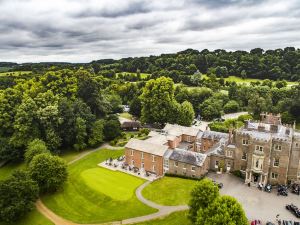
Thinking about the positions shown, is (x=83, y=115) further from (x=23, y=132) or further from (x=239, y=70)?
(x=239, y=70)

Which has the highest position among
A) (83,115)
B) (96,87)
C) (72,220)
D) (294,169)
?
(96,87)

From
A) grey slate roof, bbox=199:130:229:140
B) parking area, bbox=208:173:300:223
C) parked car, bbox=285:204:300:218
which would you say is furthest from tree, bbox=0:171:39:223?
parked car, bbox=285:204:300:218

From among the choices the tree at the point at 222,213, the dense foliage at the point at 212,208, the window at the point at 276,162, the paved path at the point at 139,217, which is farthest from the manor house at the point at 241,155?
the tree at the point at 222,213

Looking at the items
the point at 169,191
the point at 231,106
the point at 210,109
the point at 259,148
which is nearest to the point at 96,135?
the point at 169,191

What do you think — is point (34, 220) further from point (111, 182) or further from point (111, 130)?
point (111, 130)

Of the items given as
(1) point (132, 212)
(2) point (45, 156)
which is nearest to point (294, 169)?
(1) point (132, 212)

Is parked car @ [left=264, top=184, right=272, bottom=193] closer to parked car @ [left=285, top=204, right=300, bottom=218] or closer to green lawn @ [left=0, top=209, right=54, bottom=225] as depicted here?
parked car @ [left=285, top=204, right=300, bottom=218]
